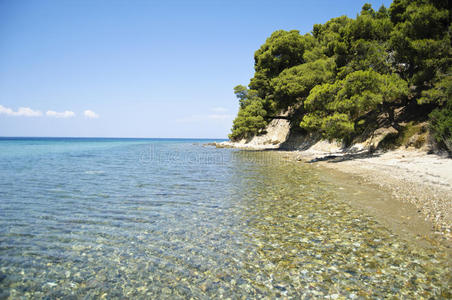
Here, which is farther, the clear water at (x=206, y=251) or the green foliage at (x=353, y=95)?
the green foliage at (x=353, y=95)

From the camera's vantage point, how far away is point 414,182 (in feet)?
41.0

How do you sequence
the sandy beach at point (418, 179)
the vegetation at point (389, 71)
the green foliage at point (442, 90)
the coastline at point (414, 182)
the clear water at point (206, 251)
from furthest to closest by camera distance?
the vegetation at point (389, 71), the green foliage at point (442, 90), the sandy beach at point (418, 179), the coastline at point (414, 182), the clear water at point (206, 251)

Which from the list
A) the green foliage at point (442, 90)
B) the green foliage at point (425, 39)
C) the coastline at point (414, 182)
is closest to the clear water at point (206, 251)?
the coastline at point (414, 182)

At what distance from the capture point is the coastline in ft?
25.0

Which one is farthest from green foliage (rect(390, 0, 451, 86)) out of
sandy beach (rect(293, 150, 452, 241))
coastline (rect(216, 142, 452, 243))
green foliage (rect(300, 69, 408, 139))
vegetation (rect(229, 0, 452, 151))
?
sandy beach (rect(293, 150, 452, 241))

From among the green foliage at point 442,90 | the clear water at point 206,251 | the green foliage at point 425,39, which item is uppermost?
the green foliage at point 425,39

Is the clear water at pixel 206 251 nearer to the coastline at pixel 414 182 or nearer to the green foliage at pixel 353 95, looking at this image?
the coastline at pixel 414 182

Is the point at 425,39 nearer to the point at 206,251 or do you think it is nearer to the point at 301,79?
the point at 301,79

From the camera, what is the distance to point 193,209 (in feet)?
30.6

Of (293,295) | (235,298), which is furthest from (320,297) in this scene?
(235,298)

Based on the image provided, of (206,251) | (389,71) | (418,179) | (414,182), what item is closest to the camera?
(206,251)

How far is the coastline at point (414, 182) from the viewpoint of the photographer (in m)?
7.62

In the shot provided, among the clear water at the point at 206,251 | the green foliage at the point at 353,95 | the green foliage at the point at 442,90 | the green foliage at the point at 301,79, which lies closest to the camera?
the clear water at the point at 206,251

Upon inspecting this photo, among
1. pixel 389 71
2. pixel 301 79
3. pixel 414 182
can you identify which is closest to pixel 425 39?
pixel 389 71
